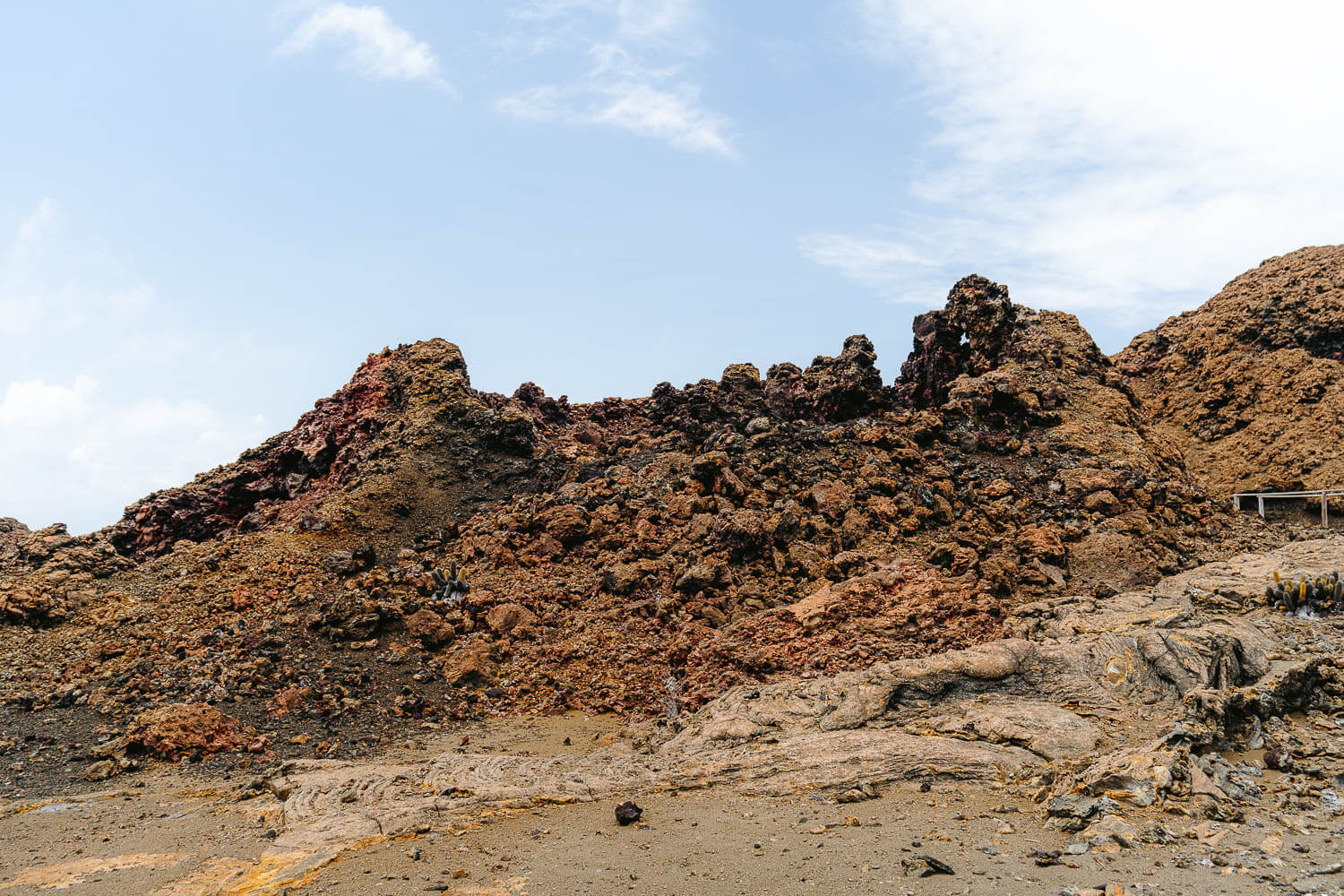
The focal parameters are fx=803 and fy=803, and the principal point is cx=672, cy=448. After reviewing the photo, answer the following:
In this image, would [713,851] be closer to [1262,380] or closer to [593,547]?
[593,547]

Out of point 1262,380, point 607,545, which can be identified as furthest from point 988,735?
point 1262,380

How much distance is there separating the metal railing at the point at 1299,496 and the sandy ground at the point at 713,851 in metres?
18.2

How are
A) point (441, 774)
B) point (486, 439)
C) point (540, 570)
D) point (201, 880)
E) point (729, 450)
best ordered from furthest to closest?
point (486, 439) → point (729, 450) → point (540, 570) → point (441, 774) → point (201, 880)

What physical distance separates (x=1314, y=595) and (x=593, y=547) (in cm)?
1310

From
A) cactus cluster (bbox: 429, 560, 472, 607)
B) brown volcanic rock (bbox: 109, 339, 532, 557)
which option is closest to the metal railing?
cactus cluster (bbox: 429, 560, 472, 607)

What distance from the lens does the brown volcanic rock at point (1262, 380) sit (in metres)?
25.2

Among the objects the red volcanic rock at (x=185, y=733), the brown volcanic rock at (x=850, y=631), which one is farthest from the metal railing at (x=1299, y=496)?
the red volcanic rock at (x=185, y=733)

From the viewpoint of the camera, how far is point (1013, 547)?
1697 cm

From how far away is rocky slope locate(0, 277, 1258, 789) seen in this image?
14.2 m

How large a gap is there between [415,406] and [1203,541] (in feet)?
72.0

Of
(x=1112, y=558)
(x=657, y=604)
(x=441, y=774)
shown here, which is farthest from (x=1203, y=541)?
(x=441, y=774)

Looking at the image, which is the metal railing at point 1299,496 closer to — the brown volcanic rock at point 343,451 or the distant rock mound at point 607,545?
the distant rock mound at point 607,545

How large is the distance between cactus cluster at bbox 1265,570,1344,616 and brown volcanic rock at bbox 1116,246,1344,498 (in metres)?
14.2

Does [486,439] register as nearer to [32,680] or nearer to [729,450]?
[729,450]
